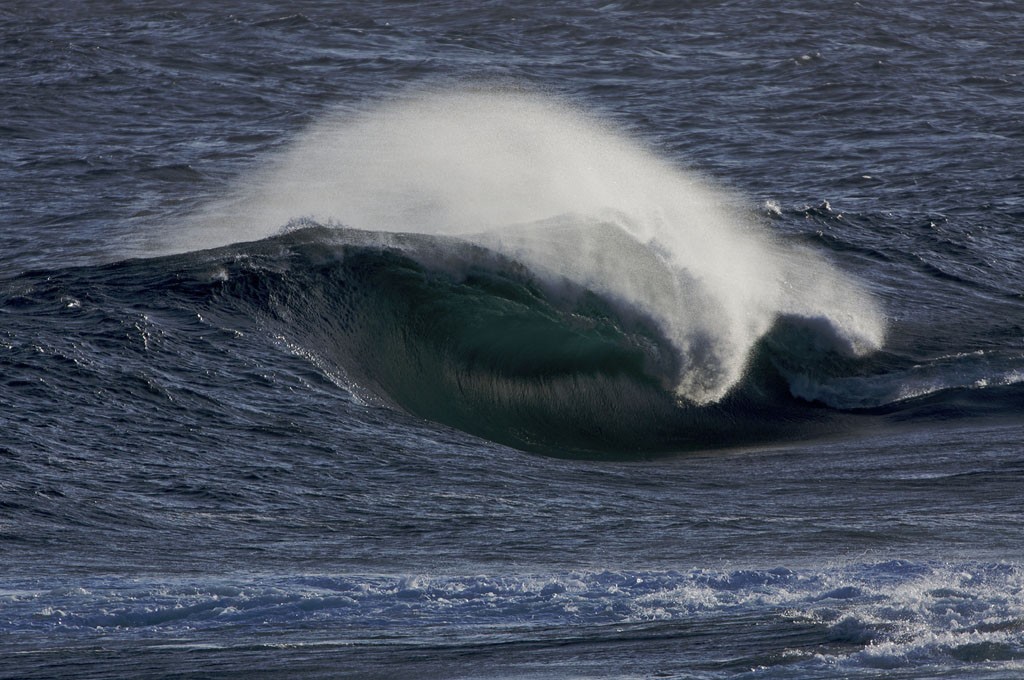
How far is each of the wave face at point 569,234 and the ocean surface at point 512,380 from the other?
0.06 m

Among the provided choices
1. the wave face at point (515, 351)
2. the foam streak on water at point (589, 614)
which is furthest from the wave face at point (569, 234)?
the foam streak on water at point (589, 614)

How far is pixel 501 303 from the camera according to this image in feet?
50.0

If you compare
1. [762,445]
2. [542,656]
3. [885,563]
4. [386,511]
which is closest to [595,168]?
[762,445]

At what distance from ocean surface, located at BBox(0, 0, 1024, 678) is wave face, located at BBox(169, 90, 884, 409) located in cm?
6

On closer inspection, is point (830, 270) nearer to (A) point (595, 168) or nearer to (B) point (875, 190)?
(A) point (595, 168)

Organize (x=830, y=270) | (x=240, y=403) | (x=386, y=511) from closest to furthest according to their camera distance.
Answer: (x=386, y=511), (x=240, y=403), (x=830, y=270)

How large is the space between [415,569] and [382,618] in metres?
0.80

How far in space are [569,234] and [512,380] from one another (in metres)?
3.15

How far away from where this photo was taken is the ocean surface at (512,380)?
26.9 ft

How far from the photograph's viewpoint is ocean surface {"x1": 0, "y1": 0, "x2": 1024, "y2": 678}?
820 centimetres

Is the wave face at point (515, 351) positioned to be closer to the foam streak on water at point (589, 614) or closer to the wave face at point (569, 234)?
the wave face at point (569, 234)

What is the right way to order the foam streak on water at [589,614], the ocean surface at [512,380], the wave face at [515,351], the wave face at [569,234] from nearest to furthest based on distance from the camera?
the foam streak on water at [589,614]
the ocean surface at [512,380]
the wave face at [515,351]
the wave face at [569,234]

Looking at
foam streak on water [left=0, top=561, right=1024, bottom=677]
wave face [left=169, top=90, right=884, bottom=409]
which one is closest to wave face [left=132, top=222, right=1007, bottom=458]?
wave face [left=169, top=90, right=884, bottom=409]

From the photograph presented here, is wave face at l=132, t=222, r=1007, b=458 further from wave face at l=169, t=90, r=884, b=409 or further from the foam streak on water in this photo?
the foam streak on water
